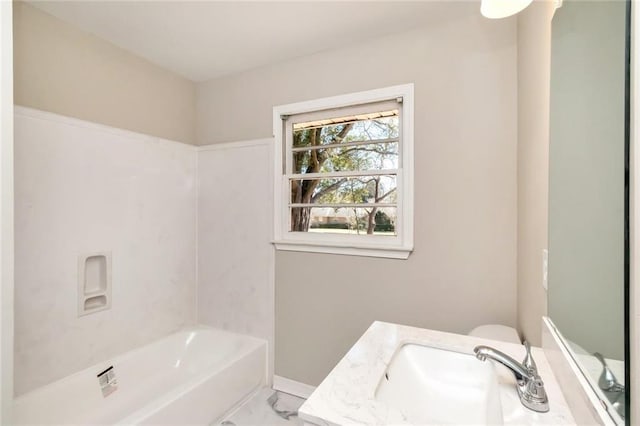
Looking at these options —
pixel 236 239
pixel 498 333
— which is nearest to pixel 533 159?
pixel 498 333

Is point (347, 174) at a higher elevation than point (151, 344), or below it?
higher

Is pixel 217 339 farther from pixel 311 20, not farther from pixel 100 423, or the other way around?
pixel 311 20

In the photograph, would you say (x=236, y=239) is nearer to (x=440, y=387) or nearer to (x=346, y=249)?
(x=346, y=249)

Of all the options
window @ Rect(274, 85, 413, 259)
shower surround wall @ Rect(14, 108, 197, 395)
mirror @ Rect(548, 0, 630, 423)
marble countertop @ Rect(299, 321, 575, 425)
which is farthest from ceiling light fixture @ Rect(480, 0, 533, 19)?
shower surround wall @ Rect(14, 108, 197, 395)

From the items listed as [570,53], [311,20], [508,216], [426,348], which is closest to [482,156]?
[508,216]

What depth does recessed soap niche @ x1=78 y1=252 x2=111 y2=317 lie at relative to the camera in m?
1.95

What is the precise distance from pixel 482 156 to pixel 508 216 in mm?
380

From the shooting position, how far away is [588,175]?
0.71 m

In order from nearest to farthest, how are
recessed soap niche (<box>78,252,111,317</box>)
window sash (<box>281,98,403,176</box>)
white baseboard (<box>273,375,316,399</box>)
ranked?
recessed soap niche (<box>78,252,111,317</box>), window sash (<box>281,98,403,176</box>), white baseboard (<box>273,375,316,399</box>)

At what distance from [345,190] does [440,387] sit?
1.47 metres

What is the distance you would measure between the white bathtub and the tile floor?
0.21 feet

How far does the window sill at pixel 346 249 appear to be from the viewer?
2.00m

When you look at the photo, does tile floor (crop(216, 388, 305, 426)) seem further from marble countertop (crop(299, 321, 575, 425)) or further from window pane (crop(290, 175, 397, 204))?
window pane (crop(290, 175, 397, 204))

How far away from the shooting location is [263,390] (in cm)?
→ 235
